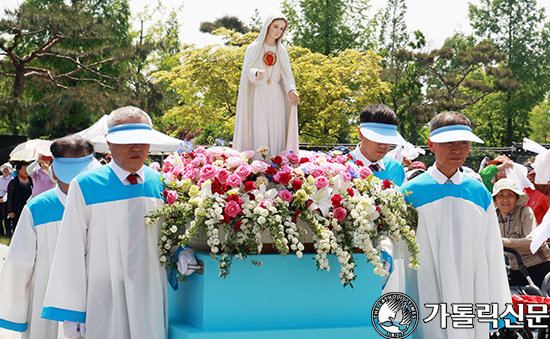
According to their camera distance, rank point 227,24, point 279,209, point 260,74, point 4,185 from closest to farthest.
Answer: point 279,209
point 260,74
point 4,185
point 227,24

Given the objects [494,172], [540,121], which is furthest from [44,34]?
[540,121]

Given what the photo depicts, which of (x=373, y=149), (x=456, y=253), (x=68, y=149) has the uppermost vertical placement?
(x=373, y=149)

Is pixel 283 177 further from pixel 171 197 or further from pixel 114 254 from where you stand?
pixel 114 254

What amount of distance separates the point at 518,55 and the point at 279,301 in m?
38.7

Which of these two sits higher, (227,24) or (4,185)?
(227,24)

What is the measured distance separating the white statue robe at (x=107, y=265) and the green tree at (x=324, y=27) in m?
27.7

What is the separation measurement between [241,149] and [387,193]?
4.27ft

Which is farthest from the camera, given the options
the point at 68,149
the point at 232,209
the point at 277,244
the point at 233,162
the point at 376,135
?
the point at 376,135

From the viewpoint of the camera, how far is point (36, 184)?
10.1 m

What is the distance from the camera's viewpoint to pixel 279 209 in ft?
11.5

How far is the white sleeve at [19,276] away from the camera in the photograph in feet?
13.6

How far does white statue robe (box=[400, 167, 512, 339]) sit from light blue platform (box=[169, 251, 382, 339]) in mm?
558

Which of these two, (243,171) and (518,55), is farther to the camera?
(518,55)

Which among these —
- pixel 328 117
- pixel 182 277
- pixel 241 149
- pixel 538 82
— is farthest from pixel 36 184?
pixel 538 82
